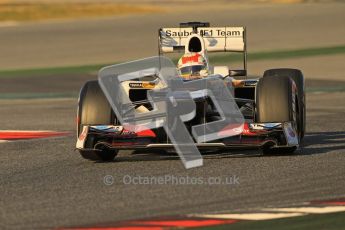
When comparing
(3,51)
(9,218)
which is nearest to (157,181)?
(9,218)

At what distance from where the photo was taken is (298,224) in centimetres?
922

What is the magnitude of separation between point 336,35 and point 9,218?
3521cm

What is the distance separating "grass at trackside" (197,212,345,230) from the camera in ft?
29.8

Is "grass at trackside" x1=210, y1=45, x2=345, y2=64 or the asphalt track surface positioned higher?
the asphalt track surface

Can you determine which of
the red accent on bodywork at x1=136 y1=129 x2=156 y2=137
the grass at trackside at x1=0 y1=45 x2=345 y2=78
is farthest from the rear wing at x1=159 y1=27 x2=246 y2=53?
the grass at trackside at x1=0 y1=45 x2=345 y2=78

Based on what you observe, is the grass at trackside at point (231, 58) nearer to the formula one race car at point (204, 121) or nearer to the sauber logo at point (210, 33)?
the sauber logo at point (210, 33)

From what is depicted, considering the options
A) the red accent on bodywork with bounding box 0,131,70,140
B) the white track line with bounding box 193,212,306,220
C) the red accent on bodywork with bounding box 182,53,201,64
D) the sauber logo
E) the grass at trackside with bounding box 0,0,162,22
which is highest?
the sauber logo

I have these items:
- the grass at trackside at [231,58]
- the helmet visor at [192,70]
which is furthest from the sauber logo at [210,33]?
the grass at trackside at [231,58]

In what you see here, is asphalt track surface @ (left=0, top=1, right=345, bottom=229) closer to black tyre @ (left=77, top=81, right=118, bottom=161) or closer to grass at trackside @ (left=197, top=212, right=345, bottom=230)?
black tyre @ (left=77, top=81, right=118, bottom=161)

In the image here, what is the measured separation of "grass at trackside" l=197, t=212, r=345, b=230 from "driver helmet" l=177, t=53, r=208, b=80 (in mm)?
5494

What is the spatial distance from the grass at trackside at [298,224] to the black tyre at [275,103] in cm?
402

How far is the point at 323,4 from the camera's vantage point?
61156 millimetres

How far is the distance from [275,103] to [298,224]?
4470 millimetres

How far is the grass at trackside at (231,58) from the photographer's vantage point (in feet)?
112
